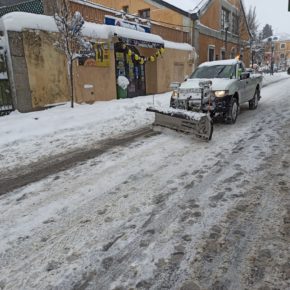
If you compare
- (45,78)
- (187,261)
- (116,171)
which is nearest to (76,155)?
(116,171)

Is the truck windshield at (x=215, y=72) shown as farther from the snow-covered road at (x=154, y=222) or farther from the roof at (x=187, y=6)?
the roof at (x=187, y=6)

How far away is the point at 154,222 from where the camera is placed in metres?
3.59

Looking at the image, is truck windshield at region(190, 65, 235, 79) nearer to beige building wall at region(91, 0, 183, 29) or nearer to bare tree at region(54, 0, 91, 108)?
bare tree at region(54, 0, 91, 108)

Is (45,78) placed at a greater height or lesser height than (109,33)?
lesser

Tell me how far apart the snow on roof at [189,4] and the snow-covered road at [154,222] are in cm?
1945

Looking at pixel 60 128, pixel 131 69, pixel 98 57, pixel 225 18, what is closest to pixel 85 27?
pixel 98 57

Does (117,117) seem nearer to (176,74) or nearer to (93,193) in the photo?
(93,193)

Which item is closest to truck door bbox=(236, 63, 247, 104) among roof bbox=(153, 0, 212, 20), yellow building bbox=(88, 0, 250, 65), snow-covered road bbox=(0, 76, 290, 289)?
snow-covered road bbox=(0, 76, 290, 289)

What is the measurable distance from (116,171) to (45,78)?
7532 millimetres

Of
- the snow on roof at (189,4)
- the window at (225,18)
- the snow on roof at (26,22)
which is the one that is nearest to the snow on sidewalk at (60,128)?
the snow on roof at (26,22)

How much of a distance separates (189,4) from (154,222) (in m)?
24.3

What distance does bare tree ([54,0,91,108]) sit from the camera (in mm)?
10961

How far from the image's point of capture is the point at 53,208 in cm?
404

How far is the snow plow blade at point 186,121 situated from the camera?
23.3 feet
